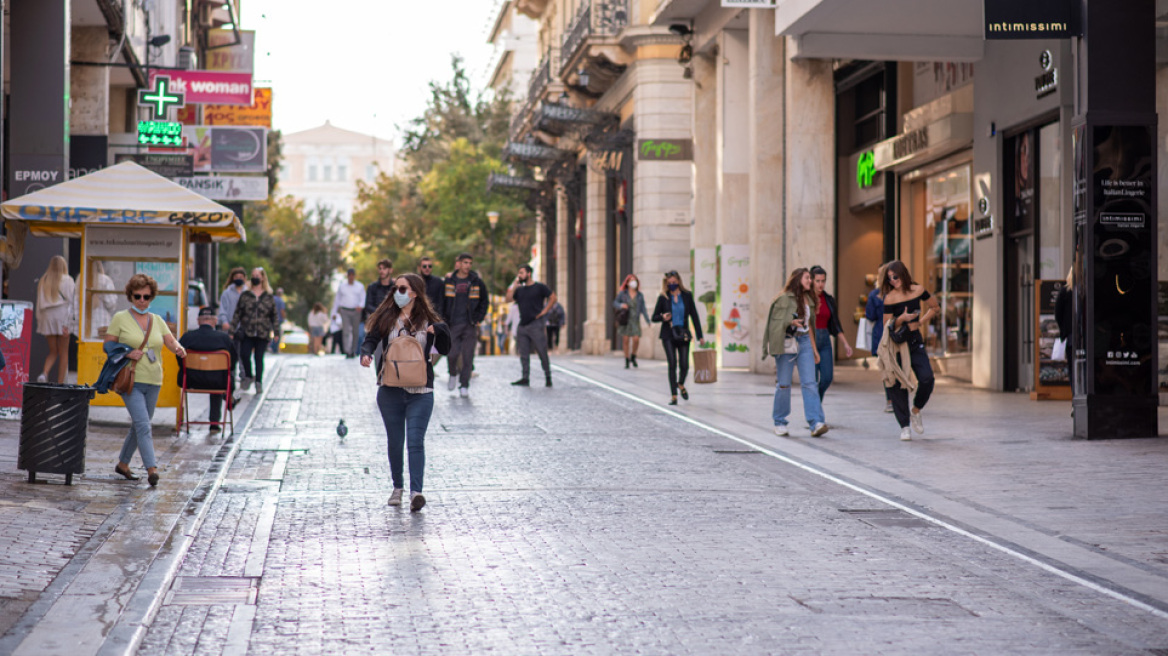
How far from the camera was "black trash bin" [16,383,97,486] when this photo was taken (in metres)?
10.1

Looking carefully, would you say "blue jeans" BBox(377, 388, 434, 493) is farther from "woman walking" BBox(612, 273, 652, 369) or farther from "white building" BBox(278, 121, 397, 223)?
"white building" BBox(278, 121, 397, 223)

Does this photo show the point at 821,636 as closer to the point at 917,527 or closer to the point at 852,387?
the point at 917,527

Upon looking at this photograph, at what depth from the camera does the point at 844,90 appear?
29578 mm

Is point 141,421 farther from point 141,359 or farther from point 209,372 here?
point 209,372

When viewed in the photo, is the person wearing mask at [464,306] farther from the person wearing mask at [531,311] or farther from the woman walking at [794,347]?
the woman walking at [794,347]

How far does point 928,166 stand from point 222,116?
15330 millimetres

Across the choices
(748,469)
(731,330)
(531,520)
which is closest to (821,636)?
(531,520)

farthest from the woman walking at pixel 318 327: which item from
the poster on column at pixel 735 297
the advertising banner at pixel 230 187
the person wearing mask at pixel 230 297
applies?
the person wearing mask at pixel 230 297

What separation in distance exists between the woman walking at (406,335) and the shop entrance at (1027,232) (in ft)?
40.0

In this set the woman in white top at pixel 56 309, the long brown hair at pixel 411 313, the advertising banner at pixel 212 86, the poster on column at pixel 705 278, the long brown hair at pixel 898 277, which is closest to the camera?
the long brown hair at pixel 411 313

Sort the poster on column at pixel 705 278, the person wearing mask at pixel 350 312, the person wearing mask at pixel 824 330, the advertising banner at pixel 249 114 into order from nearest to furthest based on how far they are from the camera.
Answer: the person wearing mask at pixel 824 330, the poster on column at pixel 705 278, the person wearing mask at pixel 350 312, the advertising banner at pixel 249 114

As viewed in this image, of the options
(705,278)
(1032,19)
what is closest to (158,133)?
(705,278)

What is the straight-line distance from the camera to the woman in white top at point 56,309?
677 inches

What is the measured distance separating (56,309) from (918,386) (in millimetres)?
9928
